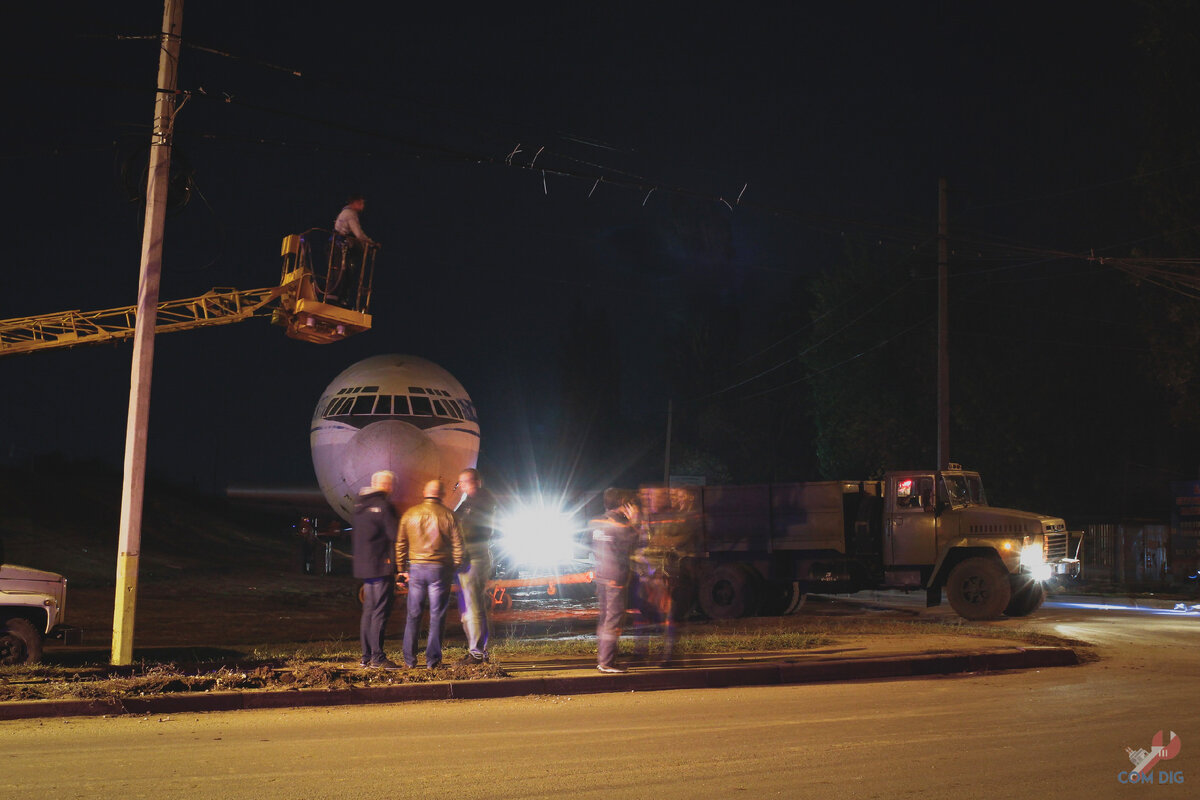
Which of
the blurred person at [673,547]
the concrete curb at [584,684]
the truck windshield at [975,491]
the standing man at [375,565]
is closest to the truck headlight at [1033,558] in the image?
the truck windshield at [975,491]

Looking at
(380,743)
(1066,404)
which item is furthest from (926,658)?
(1066,404)

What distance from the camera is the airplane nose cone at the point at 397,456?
66.9ft

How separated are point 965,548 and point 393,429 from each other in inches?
416

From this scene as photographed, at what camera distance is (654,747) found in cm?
778

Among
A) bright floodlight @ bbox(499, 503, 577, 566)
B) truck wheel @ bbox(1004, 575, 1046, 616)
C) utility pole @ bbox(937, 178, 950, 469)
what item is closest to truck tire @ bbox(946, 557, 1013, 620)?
truck wheel @ bbox(1004, 575, 1046, 616)

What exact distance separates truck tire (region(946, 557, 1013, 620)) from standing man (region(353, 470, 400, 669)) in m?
11.6

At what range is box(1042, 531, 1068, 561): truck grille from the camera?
19.0 meters

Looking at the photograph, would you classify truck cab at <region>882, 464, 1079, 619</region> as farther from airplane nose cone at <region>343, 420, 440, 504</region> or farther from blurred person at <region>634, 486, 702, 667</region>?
airplane nose cone at <region>343, 420, 440, 504</region>

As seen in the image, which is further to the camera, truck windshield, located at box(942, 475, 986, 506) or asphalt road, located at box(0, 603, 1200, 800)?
truck windshield, located at box(942, 475, 986, 506)

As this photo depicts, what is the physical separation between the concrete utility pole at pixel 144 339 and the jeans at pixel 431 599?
113 inches

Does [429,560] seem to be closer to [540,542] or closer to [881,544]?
[540,542]

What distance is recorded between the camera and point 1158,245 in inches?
1166

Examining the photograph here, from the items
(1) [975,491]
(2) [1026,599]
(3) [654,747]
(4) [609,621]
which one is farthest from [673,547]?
(3) [654,747]

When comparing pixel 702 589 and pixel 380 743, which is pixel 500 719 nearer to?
pixel 380 743
